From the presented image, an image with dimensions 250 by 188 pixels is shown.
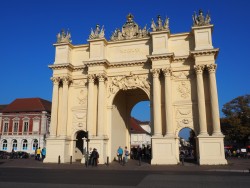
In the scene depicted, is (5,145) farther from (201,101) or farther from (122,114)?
(201,101)

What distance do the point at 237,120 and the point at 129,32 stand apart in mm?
27785

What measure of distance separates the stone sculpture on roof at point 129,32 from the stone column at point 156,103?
4719 millimetres

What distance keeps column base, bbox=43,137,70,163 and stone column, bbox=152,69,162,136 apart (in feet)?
28.0

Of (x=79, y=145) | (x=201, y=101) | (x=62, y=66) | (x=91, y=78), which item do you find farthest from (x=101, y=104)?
(x=201, y=101)

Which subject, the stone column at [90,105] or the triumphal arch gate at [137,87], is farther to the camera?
the stone column at [90,105]

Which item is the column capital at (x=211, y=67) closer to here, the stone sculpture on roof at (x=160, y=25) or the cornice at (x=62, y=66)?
the stone sculpture on roof at (x=160, y=25)

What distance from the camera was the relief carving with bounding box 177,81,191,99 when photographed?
23678 millimetres

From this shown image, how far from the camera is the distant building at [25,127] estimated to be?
50688 mm

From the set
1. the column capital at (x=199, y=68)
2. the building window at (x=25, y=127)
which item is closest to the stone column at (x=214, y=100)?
the column capital at (x=199, y=68)

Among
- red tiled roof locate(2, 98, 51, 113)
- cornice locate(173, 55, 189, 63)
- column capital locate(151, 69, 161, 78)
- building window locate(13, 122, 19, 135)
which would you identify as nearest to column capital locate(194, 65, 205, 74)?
cornice locate(173, 55, 189, 63)

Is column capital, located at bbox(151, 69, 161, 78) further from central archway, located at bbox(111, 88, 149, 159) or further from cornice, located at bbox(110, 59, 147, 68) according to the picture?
central archway, located at bbox(111, 88, 149, 159)

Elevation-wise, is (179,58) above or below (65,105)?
above

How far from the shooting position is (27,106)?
53.2 m

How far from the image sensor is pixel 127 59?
25.6 meters
